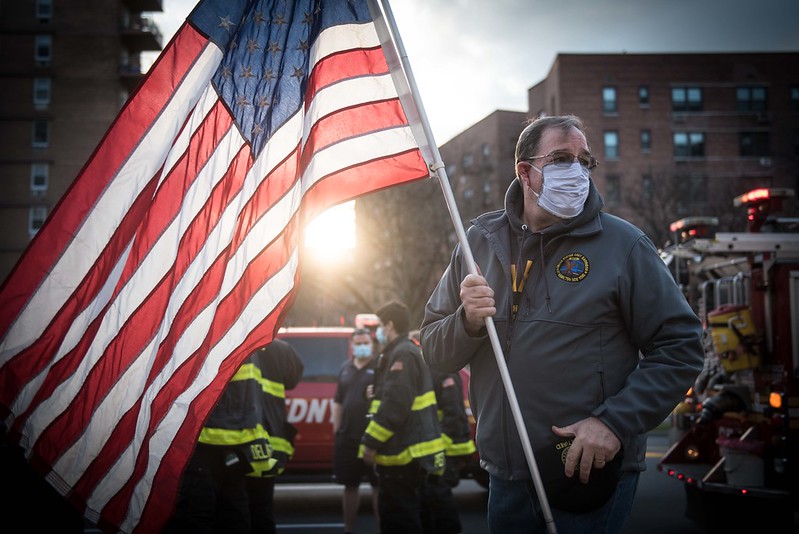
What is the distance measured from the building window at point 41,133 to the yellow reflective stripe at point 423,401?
4941cm

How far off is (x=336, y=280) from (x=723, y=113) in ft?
92.7

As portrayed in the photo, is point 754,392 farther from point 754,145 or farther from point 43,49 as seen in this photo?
point 43,49

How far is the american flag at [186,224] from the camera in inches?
134

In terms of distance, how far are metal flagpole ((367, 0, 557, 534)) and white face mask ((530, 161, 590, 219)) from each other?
342 mm

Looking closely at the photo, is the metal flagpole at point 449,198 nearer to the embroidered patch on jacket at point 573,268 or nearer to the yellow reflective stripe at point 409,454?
the embroidered patch on jacket at point 573,268

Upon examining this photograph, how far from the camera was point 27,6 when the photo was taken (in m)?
50.3

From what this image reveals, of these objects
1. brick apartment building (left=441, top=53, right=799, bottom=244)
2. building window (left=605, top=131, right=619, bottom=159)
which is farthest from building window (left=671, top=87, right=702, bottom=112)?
building window (left=605, top=131, right=619, bottom=159)

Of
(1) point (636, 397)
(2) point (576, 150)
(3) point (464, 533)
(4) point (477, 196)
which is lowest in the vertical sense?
(3) point (464, 533)

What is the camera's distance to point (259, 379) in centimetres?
621

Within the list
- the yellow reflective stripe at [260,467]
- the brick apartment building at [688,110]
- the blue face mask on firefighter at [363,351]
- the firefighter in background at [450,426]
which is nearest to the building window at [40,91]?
the brick apartment building at [688,110]

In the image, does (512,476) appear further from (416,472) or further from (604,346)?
(416,472)

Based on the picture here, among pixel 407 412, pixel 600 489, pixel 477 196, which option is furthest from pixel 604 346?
pixel 477 196

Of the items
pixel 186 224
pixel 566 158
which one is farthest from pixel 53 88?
pixel 566 158

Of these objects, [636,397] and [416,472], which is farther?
[416,472]
